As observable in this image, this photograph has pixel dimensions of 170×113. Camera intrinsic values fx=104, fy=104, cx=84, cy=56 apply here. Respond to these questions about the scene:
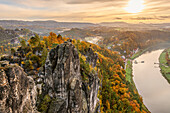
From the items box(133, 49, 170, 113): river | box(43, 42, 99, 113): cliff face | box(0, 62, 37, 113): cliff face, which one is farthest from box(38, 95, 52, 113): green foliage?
box(133, 49, 170, 113): river

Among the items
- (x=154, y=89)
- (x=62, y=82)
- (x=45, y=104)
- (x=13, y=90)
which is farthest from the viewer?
(x=154, y=89)

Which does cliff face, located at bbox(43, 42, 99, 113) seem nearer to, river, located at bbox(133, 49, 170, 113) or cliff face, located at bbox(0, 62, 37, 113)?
cliff face, located at bbox(0, 62, 37, 113)

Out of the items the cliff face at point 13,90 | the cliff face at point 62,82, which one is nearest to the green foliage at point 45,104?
the cliff face at point 62,82

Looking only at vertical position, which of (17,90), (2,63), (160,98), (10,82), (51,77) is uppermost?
(2,63)

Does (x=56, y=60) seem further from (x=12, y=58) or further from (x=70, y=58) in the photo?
(x=12, y=58)

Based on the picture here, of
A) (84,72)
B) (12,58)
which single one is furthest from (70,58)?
(12,58)

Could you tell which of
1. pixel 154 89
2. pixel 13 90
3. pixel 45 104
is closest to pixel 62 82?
pixel 45 104

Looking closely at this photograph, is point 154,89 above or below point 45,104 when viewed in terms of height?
below

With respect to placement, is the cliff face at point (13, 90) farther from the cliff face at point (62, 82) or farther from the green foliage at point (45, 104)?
the cliff face at point (62, 82)

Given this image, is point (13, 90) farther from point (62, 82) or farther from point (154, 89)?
point (154, 89)
